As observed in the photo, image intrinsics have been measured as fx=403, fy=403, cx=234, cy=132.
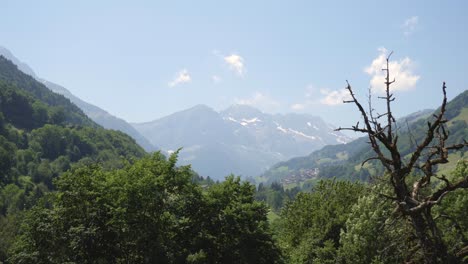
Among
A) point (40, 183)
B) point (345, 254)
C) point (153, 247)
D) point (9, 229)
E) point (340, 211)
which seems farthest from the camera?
point (40, 183)

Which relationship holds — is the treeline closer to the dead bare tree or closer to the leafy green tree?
the leafy green tree

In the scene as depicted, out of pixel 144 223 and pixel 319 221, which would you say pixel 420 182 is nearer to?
pixel 144 223

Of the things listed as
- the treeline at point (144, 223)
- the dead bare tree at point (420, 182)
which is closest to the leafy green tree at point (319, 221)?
the treeline at point (144, 223)

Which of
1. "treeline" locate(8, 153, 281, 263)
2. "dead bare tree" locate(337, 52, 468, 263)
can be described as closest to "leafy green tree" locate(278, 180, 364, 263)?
"treeline" locate(8, 153, 281, 263)

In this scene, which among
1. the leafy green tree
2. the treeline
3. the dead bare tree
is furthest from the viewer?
the leafy green tree

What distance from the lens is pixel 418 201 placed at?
29.3 ft

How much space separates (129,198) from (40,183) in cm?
16644

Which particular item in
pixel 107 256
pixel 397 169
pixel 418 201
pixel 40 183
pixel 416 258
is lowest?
pixel 40 183

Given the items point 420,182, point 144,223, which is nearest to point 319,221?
point 144,223

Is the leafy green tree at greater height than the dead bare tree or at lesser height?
lesser

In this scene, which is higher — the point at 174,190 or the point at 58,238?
the point at 174,190

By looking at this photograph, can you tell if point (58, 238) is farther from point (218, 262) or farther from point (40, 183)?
point (40, 183)

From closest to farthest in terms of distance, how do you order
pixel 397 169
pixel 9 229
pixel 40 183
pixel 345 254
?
1. pixel 397 169
2. pixel 345 254
3. pixel 9 229
4. pixel 40 183

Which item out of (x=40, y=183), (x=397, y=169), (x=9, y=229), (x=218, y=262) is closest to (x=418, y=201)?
(x=397, y=169)
